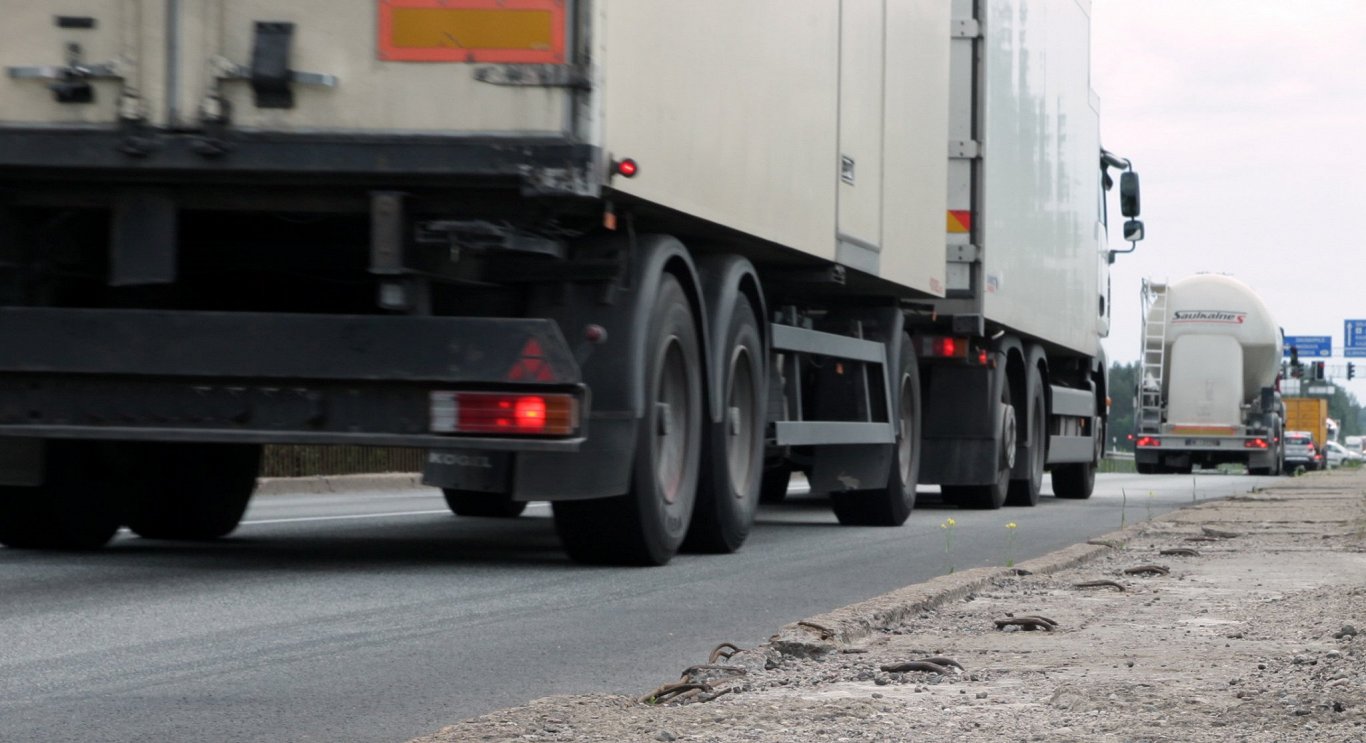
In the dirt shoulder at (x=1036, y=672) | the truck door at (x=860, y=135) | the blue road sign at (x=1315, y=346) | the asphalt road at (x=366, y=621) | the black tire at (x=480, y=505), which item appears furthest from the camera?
the blue road sign at (x=1315, y=346)

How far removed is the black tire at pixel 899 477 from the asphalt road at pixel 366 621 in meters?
1.02

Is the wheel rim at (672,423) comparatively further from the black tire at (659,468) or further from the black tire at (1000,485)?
the black tire at (1000,485)

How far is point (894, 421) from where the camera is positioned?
13.7 m

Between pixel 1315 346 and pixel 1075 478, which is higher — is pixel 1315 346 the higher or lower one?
the higher one

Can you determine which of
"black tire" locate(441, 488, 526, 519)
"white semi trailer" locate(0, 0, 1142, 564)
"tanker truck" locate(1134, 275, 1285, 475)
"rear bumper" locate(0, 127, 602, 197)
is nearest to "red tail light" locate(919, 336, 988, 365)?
"black tire" locate(441, 488, 526, 519)

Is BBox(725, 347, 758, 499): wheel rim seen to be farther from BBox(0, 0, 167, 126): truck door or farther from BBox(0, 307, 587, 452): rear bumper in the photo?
BBox(0, 0, 167, 126): truck door

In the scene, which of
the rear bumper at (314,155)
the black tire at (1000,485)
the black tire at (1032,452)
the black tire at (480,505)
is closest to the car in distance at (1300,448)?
the black tire at (1032,452)

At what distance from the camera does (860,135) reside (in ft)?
41.0

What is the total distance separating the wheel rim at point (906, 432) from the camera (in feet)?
47.9

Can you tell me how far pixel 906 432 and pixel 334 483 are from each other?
898 centimetres

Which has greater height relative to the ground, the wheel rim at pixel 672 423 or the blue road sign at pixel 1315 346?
the blue road sign at pixel 1315 346

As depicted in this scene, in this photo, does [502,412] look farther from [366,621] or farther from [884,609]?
[884,609]

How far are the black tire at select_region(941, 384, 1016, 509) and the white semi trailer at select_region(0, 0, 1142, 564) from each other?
6.13 meters

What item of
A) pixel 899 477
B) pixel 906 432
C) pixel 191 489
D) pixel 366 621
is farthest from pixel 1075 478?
pixel 366 621
